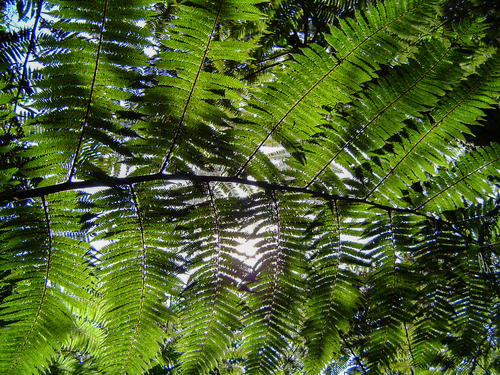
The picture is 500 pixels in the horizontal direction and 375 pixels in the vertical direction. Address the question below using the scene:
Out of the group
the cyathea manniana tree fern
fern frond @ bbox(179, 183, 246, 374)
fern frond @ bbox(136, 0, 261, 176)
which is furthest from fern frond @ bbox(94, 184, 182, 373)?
fern frond @ bbox(136, 0, 261, 176)

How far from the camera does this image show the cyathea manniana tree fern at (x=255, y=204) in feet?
4.21

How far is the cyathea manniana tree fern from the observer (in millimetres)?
1282

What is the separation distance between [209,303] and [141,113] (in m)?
0.92

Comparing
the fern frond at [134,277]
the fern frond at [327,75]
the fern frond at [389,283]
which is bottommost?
the fern frond at [389,283]

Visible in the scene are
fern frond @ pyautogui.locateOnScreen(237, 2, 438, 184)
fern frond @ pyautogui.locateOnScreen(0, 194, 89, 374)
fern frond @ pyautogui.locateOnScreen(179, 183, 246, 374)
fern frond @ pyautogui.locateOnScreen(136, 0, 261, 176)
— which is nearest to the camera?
fern frond @ pyautogui.locateOnScreen(136, 0, 261, 176)

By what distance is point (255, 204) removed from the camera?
1.53 m

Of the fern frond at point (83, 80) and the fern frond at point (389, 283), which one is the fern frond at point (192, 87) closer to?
the fern frond at point (83, 80)

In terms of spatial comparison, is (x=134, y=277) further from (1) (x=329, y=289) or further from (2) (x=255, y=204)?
(1) (x=329, y=289)

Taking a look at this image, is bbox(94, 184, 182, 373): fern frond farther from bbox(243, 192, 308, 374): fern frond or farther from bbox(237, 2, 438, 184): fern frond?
bbox(237, 2, 438, 184): fern frond

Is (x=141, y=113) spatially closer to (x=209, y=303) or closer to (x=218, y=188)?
(x=218, y=188)

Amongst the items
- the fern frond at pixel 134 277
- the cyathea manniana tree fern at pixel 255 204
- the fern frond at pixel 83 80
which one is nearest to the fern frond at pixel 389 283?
the cyathea manniana tree fern at pixel 255 204

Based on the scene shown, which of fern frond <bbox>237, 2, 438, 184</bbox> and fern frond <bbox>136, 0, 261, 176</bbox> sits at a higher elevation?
fern frond <bbox>136, 0, 261, 176</bbox>

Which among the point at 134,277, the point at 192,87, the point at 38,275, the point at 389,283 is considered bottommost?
the point at 389,283

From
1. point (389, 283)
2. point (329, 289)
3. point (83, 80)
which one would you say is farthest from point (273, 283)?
point (83, 80)
